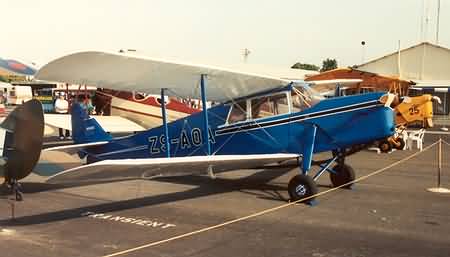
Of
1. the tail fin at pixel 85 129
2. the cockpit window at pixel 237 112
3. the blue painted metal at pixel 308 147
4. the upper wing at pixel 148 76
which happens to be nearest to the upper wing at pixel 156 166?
the blue painted metal at pixel 308 147

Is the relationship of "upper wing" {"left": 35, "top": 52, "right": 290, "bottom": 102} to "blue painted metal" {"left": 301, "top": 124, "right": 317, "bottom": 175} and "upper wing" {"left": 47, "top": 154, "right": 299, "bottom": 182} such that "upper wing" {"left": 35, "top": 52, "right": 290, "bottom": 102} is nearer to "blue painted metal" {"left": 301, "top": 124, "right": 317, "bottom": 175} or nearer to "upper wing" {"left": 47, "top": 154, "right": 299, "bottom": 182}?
"blue painted metal" {"left": 301, "top": 124, "right": 317, "bottom": 175}

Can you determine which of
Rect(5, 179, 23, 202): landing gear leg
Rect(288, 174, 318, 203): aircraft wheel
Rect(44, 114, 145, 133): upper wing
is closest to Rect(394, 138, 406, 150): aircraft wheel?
Rect(44, 114, 145, 133): upper wing

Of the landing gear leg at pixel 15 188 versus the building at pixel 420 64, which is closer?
the landing gear leg at pixel 15 188

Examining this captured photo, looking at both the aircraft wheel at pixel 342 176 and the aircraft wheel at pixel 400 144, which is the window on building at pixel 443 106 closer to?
the aircraft wheel at pixel 400 144

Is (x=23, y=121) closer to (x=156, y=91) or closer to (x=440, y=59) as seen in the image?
(x=156, y=91)

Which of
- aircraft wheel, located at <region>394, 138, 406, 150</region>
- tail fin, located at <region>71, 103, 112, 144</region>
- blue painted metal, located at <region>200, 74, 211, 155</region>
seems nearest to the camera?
blue painted metal, located at <region>200, 74, 211, 155</region>

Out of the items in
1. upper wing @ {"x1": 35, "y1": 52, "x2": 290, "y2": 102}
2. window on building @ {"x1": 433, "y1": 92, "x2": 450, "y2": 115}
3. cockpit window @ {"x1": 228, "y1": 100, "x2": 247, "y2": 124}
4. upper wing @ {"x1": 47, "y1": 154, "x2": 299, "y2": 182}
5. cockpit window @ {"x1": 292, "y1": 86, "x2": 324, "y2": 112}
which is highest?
upper wing @ {"x1": 35, "y1": 52, "x2": 290, "y2": 102}

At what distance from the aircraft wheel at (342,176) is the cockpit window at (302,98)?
5.64 feet

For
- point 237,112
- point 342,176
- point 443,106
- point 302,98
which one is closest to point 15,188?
point 237,112

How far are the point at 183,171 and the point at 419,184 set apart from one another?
541 centimetres

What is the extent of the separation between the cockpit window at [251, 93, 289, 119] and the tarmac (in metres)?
1.49

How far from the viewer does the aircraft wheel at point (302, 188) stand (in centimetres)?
819

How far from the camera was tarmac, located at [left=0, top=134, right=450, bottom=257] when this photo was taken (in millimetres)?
5695

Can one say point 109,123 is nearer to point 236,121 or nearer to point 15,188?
point 236,121
